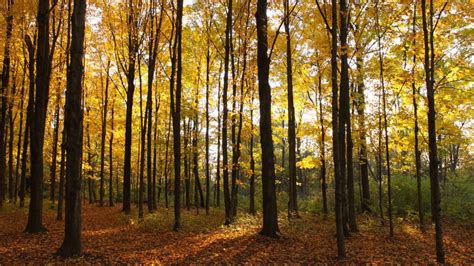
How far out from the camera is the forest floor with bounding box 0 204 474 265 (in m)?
8.12

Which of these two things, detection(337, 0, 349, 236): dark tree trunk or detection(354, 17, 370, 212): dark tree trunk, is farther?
detection(354, 17, 370, 212): dark tree trunk

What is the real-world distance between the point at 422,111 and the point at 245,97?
24.9ft

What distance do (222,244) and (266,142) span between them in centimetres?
338

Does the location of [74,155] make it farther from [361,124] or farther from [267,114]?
[361,124]

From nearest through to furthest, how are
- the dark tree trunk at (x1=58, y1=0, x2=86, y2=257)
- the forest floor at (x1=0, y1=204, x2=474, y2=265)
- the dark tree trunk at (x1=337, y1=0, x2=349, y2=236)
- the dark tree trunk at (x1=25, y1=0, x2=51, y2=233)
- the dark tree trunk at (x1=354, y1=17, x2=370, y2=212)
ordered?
1. the dark tree trunk at (x1=58, y1=0, x2=86, y2=257)
2. the forest floor at (x1=0, y1=204, x2=474, y2=265)
3. the dark tree trunk at (x1=25, y1=0, x2=51, y2=233)
4. the dark tree trunk at (x1=337, y1=0, x2=349, y2=236)
5. the dark tree trunk at (x1=354, y1=17, x2=370, y2=212)

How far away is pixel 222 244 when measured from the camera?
10.0 metres

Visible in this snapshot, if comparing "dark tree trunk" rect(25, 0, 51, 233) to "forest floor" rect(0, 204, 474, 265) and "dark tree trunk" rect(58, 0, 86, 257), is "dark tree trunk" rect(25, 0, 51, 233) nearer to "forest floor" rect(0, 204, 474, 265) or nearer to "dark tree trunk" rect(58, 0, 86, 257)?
"forest floor" rect(0, 204, 474, 265)

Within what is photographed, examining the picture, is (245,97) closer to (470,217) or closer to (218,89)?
(218,89)

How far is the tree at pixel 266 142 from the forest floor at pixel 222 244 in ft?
1.86

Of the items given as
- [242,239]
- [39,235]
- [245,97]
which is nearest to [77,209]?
[39,235]

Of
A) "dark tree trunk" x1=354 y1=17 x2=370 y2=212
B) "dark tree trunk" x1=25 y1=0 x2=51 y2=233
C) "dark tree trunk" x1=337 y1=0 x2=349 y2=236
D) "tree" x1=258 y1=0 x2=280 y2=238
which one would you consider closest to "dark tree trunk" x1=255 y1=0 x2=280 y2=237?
"tree" x1=258 y1=0 x2=280 y2=238

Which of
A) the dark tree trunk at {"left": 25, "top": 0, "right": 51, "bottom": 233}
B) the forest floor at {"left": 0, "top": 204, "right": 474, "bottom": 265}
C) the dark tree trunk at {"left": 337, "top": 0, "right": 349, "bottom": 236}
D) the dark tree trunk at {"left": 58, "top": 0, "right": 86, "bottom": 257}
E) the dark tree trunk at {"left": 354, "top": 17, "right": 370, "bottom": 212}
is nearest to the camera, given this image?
the dark tree trunk at {"left": 58, "top": 0, "right": 86, "bottom": 257}

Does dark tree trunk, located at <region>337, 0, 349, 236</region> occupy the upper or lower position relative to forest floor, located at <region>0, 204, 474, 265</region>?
upper

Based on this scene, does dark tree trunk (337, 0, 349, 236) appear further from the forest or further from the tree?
the tree
